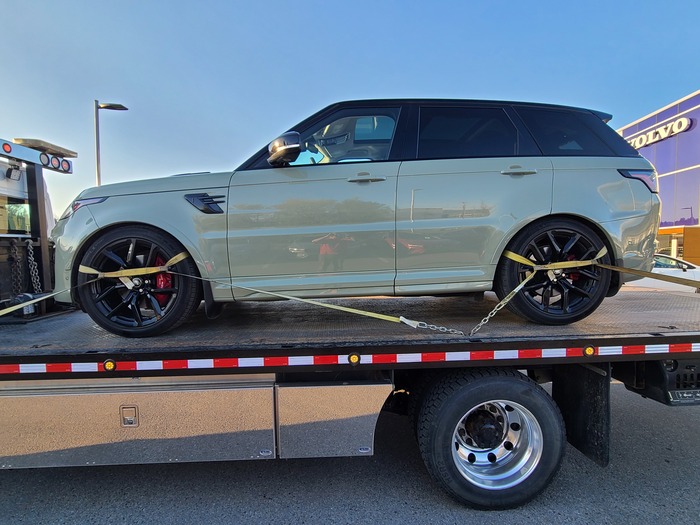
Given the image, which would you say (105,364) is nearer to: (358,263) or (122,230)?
(122,230)

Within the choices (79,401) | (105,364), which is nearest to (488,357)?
(105,364)

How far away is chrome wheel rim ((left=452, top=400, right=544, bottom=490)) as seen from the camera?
2656 millimetres

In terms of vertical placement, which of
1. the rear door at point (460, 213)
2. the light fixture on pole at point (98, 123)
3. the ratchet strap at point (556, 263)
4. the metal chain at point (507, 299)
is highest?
the light fixture on pole at point (98, 123)

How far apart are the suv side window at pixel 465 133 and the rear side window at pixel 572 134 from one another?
0.20 m

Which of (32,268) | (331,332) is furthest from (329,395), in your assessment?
(32,268)

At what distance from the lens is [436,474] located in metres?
2.60

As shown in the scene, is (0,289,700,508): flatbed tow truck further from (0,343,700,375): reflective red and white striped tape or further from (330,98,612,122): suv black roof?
(330,98,612,122): suv black roof

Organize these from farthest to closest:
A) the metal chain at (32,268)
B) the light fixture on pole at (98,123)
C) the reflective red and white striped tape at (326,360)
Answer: the light fixture on pole at (98,123)
the metal chain at (32,268)
the reflective red and white striped tape at (326,360)

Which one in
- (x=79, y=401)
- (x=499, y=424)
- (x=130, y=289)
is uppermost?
(x=130, y=289)

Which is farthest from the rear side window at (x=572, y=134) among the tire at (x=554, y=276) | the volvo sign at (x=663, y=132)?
the volvo sign at (x=663, y=132)

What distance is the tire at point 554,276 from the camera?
2.90 meters

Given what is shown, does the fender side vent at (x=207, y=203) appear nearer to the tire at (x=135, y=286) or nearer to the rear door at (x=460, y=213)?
the tire at (x=135, y=286)

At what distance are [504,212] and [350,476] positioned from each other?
2.20m

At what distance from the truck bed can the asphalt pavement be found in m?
1.04
